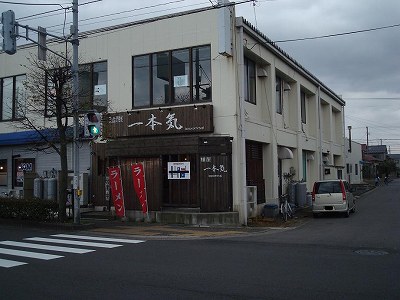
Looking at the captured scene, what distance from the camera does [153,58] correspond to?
65.8ft

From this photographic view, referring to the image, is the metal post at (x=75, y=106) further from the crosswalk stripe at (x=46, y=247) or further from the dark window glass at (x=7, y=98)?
the dark window glass at (x=7, y=98)

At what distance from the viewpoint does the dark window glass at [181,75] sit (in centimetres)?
1920

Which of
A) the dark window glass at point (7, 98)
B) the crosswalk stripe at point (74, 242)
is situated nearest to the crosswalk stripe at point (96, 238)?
the crosswalk stripe at point (74, 242)

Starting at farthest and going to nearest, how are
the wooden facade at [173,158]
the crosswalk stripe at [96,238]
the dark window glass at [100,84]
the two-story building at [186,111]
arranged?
1. the dark window glass at [100,84]
2. the two-story building at [186,111]
3. the wooden facade at [173,158]
4. the crosswalk stripe at [96,238]

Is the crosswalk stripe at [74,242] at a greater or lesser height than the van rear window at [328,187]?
lesser

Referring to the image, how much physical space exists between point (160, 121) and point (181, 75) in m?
2.26

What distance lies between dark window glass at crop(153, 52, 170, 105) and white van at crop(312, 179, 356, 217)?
8541 millimetres

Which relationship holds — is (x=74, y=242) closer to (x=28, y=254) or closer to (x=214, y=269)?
(x=28, y=254)

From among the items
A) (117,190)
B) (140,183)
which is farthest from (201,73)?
(117,190)

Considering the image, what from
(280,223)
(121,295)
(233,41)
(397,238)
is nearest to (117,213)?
(280,223)

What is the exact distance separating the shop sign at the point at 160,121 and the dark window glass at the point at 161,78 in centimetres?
75

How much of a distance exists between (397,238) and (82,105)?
12008mm

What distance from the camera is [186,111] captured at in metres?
18.6

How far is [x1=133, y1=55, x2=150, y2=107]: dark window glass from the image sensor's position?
66.3 ft
